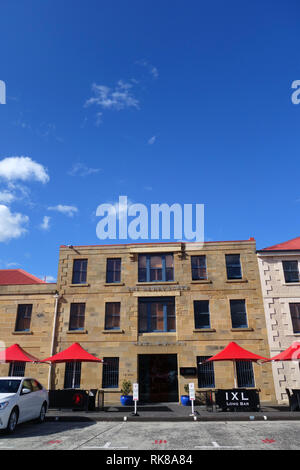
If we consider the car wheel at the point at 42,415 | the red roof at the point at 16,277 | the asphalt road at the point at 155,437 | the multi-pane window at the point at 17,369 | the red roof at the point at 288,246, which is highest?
the red roof at the point at 288,246

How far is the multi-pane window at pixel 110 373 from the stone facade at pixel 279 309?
916cm

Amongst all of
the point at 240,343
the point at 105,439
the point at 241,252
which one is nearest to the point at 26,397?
the point at 105,439

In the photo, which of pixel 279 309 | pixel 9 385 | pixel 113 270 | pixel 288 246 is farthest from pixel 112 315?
pixel 288 246

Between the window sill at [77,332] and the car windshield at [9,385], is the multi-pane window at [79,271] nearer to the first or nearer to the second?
the window sill at [77,332]

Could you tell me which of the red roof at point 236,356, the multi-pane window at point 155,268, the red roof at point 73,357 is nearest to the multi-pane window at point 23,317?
the red roof at point 73,357

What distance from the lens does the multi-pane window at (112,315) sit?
69.9 feet

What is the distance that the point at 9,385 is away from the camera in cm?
1074

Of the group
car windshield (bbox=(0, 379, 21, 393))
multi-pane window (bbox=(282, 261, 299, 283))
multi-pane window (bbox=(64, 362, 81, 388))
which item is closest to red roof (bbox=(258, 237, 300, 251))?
multi-pane window (bbox=(282, 261, 299, 283))

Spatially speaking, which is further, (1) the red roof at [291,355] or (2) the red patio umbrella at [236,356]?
(1) the red roof at [291,355]

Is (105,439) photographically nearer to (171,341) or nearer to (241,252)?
(171,341)

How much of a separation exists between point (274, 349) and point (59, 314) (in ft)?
43.6

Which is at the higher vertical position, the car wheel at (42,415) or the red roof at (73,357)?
the red roof at (73,357)

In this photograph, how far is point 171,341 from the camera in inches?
806

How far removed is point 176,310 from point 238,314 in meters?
3.85
